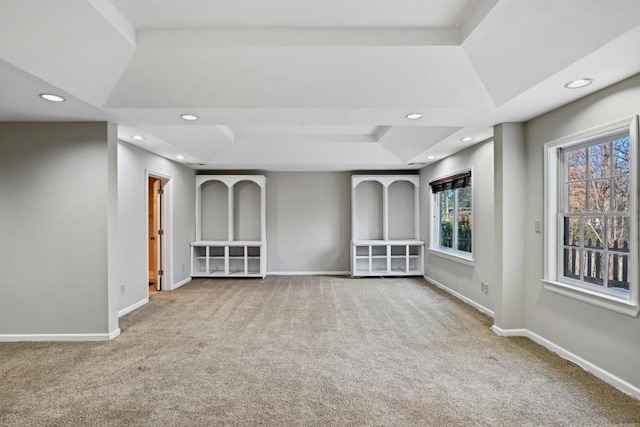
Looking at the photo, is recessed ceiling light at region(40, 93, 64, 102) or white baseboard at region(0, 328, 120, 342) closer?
recessed ceiling light at region(40, 93, 64, 102)

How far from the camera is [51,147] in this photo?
3.69 m

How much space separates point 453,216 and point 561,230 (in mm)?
2583

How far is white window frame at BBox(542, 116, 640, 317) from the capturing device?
2525 mm

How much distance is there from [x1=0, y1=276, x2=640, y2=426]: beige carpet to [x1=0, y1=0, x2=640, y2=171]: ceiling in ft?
7.17

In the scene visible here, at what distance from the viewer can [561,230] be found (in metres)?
3.39

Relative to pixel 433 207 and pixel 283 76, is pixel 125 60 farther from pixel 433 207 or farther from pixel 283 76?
pixel 433 207

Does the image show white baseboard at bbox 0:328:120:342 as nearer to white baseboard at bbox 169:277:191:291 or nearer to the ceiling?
the ceiling

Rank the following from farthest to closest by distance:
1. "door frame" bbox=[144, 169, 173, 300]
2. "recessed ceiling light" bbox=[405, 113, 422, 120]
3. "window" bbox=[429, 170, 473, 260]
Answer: "door frame" bbox=[144, 169, 173, 300], "window" bbox=[429, 170, 473, 260], "recessed ceiling light" bbox=[405, 113, 422, 120]

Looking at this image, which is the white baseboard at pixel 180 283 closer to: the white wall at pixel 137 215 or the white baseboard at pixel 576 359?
the white wall at pixel 137 215

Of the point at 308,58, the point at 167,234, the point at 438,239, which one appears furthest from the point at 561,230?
the point at 167,234

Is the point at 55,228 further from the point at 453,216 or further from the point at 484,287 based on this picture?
the point at 453,216

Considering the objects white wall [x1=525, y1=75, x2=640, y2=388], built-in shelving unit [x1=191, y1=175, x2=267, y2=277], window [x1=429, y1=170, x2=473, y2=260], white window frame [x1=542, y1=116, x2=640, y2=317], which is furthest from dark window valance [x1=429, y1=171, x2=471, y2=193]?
built-in shelving unit [x1=191, y1=175, x2=267, y2=277]

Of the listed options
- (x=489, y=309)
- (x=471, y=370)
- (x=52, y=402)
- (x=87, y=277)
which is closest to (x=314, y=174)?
(x=489, y=309)

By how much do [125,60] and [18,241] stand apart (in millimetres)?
2343
